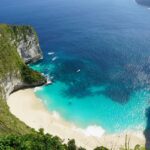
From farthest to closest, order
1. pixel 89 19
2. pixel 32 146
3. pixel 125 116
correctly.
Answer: pixel 89 19
pixel 125 116
pixel 32 146

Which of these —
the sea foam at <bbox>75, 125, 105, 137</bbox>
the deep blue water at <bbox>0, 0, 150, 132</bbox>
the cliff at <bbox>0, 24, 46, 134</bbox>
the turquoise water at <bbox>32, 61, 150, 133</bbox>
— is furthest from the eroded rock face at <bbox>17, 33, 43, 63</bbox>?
the sea foam at <bbox>75, 125, 105, 137</bbox>

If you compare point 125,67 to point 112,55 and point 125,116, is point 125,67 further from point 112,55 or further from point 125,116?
point 125,116

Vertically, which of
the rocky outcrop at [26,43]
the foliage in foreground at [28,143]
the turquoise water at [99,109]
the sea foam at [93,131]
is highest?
the rocky outcrop at [26,43]

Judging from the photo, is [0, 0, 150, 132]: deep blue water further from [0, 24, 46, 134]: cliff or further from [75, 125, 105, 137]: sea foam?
[0, 24, 46, 134]: cliff

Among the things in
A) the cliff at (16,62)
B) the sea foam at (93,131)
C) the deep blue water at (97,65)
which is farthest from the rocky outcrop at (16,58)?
the sea foam at (93,131)

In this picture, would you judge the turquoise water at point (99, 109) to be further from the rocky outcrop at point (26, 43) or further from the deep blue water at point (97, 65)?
the rocky outcrop at point (26, 43)

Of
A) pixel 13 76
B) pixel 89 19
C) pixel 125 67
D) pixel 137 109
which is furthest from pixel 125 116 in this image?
pixel 89 19
